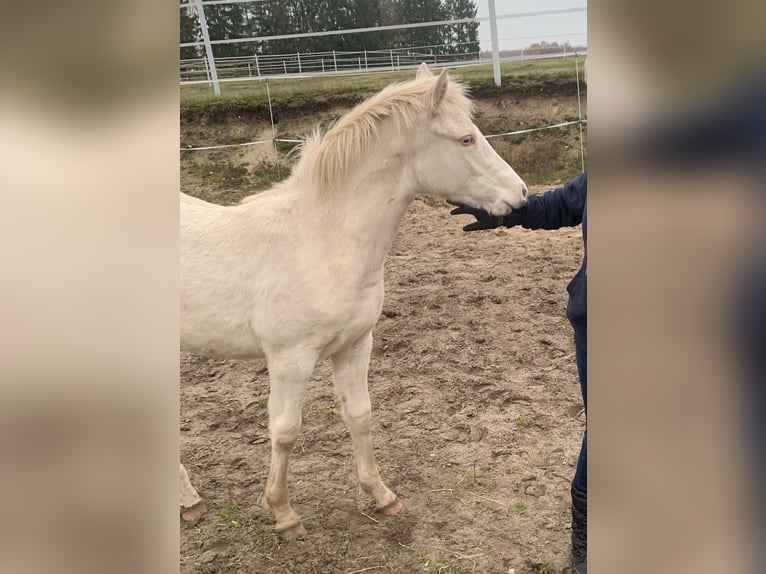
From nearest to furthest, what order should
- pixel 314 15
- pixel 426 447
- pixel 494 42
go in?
pixel 314 15 → pixel 426 447 → pixel 494 42

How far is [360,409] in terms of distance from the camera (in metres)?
2.16

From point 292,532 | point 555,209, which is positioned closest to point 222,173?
point 292,532

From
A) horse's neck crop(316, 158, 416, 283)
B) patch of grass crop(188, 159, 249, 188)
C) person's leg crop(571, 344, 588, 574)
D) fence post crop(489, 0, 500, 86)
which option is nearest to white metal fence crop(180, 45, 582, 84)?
fence post crop(489, 0, 500, 86)

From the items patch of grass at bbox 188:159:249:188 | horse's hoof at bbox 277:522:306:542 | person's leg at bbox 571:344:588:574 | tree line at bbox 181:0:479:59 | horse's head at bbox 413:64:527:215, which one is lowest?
horse's hoof at bbox 277:522:306:542

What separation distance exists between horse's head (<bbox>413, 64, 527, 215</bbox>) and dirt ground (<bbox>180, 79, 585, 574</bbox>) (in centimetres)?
125

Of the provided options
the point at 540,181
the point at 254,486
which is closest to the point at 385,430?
the point at 254,486

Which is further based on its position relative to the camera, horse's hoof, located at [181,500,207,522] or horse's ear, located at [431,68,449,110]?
horse's hoof, located at [181,500,207,522]

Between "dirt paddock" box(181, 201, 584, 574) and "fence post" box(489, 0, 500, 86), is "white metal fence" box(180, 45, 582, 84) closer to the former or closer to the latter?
"fence post" box(489, 0, 500, 86)

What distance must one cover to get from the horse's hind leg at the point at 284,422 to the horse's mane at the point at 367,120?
0.64 meters

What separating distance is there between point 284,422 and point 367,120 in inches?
44.2

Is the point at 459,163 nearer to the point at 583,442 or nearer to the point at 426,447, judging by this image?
the point at 583,442

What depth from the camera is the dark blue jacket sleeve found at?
1699mm
